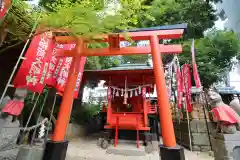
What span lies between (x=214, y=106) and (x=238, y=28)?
23.9 m

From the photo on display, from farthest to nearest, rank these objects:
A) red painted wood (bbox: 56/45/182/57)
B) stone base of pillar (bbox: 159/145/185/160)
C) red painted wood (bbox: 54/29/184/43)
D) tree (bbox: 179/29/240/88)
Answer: tree (bbox: 179/29/240/88)
red painted wood (bbox: 56/45/182/57)
red painted wood (bbox: 54/29/184/43)
stone base of pillar (bbox: 159/145/185/160)

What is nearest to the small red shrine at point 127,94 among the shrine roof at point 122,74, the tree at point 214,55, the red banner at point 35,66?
the shrine roof at point 122,74

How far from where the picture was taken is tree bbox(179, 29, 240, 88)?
1222cm

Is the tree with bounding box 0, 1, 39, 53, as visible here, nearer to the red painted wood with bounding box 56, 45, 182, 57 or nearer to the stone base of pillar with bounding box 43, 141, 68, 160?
the red painted wood with bounding box 56, 45, 182, 57

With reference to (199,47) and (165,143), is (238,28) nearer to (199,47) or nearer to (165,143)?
(199,47)

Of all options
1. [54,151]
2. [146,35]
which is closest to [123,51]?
[146,35]

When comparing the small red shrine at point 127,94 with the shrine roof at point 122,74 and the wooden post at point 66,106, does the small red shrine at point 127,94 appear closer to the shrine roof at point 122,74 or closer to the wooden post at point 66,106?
the shrine roof at point 122,74

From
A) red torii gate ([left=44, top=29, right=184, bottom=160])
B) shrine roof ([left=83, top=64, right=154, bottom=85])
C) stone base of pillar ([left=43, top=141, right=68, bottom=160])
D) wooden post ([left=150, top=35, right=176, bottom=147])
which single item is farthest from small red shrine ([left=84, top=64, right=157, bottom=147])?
stone base of pillar ([left=43, top=141, right=68, bottom=160])

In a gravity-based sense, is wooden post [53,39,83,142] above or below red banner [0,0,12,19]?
below

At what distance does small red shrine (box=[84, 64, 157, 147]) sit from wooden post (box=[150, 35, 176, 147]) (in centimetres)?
401

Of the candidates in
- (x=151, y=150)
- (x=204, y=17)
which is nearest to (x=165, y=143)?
(x=151, y=150)

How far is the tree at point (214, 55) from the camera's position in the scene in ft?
40.1

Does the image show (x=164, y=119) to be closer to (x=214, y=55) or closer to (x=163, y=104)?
(x=163, y=104)

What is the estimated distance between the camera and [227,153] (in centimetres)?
390
